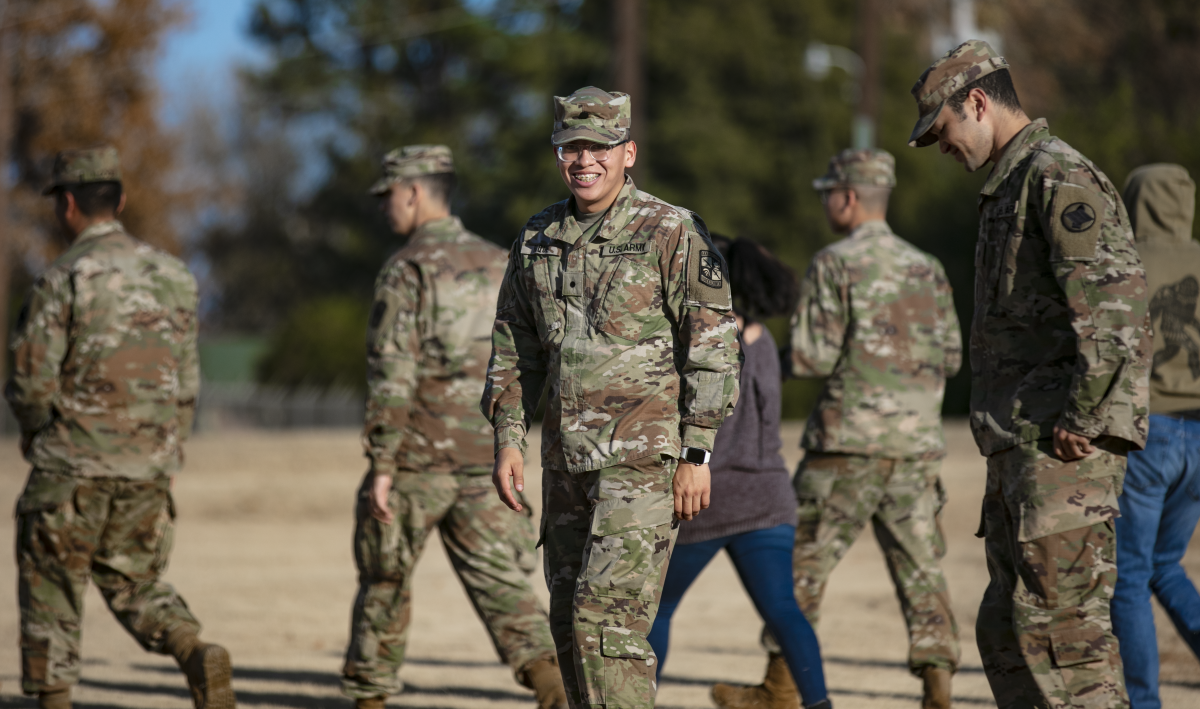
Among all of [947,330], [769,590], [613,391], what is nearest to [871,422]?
[947,330]

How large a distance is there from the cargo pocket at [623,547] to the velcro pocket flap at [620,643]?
98 mm

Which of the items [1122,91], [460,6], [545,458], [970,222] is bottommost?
[545,458]

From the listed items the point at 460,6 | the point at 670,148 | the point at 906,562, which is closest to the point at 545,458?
the point at 906,562

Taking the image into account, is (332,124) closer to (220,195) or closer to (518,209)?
(220,195)

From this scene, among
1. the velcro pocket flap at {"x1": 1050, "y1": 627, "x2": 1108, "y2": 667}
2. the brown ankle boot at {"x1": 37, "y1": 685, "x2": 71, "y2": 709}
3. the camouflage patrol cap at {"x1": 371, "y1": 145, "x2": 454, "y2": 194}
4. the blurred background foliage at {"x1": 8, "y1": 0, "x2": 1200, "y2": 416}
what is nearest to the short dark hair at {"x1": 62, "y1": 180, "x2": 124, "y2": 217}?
the camouflage patrol cap at {"x1": 371, "y1": 145, "x2": 454, "y2": 194}

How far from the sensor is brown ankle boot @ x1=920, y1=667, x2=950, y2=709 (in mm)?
5387

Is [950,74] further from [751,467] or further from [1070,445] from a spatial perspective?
[751,467]

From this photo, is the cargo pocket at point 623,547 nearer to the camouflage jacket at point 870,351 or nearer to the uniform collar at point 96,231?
the camouflage jacket at point 870,351

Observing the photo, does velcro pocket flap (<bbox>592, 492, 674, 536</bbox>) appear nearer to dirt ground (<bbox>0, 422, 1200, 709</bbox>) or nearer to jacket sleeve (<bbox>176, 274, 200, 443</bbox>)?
dirt ground (<bbox>0, 422, 1200, 709</bbox>)

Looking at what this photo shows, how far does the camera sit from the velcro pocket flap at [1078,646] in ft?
11.7

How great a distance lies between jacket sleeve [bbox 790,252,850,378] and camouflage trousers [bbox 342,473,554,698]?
4.66 feet

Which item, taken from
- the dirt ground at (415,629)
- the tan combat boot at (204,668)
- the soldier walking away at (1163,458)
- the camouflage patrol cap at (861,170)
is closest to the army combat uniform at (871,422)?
the camouflage patrol cap at (861,170)

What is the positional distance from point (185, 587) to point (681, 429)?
265 inches

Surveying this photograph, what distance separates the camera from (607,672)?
373cm
